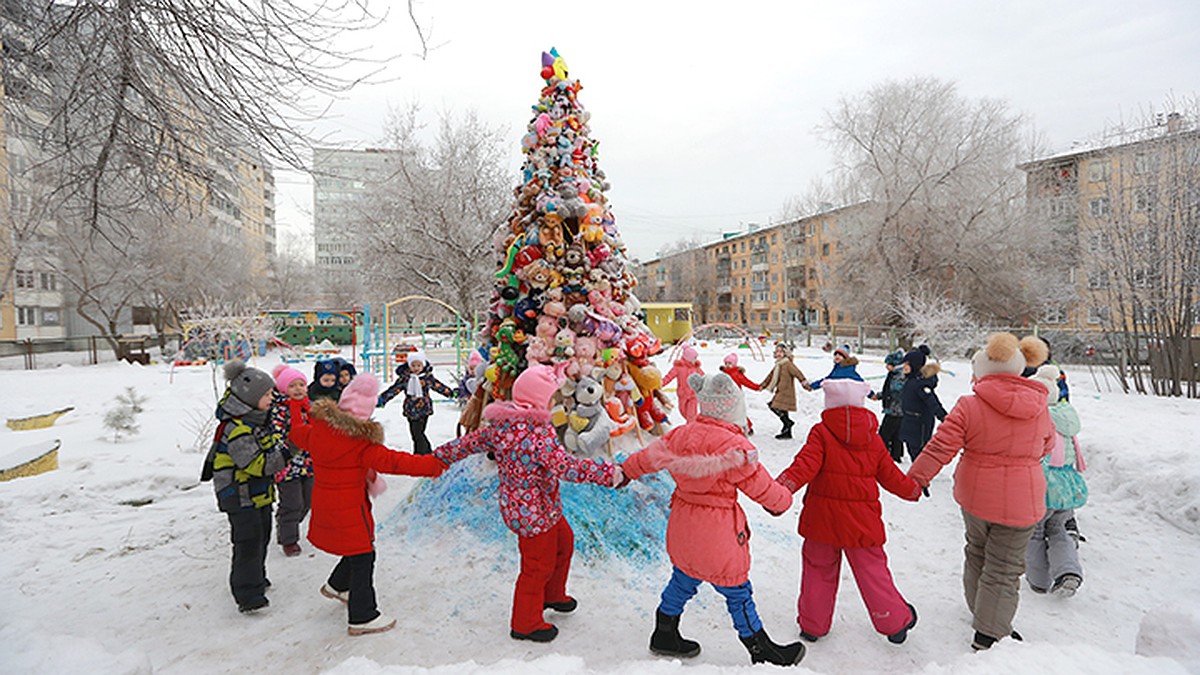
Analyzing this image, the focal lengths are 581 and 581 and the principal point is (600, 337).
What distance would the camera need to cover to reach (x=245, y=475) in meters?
3.95

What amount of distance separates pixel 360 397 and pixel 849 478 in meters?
2.96

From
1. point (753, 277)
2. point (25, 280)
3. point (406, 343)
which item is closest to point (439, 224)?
point (406, 343)

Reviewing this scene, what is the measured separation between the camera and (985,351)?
12.1ft

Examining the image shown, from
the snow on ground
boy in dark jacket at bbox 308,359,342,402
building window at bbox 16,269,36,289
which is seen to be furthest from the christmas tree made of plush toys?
building window at bbox 16,269,36,289

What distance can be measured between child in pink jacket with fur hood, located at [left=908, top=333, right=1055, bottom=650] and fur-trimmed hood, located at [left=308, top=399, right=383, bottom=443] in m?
3.29

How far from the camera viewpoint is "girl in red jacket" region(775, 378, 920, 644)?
3.33 meters

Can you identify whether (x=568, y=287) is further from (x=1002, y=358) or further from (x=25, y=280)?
(x=25, y=280)

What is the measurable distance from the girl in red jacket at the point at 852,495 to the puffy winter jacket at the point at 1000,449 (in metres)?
0.31

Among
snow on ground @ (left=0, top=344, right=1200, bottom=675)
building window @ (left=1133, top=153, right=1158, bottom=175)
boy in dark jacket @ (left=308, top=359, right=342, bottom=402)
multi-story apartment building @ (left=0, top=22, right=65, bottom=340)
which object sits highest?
building window @ (left=1133, top=153, right=1158, bottom=175)

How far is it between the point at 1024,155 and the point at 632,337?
26196 millimetres

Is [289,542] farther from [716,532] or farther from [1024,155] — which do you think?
[1024,155]

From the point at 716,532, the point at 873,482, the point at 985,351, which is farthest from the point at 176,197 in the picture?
the point at 985,351

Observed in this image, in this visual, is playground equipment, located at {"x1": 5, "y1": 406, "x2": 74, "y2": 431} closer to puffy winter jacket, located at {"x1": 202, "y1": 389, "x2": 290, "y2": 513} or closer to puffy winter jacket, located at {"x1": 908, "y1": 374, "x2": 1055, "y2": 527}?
puffy winter jacket, located at {"x1": 202, "y1": 389, "x2": 290, "y2": 513}

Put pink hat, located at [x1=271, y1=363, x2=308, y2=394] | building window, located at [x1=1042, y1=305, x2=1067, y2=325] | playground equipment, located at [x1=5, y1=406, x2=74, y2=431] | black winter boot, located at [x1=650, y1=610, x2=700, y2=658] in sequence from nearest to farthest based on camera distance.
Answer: black winter boot, located at [x1=650, y1=610, x2=700, y2=658], pink hat, located at [x1=271, y1=363, x2=308, y2=394], playground equipment, located at [x1=5, y1=406, x2=74, y2=431], building window, located at [x1=1042, y1=305, x2=1067, y2=325]
